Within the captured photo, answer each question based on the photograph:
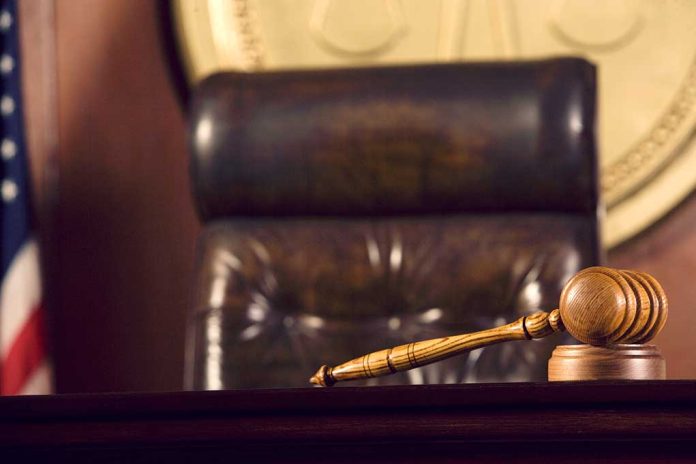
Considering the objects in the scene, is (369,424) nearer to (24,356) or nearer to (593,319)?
(593,319)

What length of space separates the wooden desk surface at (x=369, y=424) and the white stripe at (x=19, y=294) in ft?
4.18

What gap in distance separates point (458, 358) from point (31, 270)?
878 mm

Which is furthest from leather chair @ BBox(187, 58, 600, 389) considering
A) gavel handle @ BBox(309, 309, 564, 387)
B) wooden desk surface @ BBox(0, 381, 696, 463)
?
Answer: wooden desk surface @ BBox(0, 381, 696, 463)

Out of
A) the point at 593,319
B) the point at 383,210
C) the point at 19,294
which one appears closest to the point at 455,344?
the point at 593,319

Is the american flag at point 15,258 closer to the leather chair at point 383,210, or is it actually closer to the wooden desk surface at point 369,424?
the leather chair at point 383,210

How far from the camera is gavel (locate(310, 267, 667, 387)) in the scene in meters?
0.76

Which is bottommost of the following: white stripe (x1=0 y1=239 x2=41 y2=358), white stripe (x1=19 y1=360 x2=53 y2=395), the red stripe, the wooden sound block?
white stripe (x1=19 y1=360 x2=53 y2=395)

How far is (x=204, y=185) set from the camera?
1532mm

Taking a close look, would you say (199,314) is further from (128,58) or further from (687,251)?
(687,251)

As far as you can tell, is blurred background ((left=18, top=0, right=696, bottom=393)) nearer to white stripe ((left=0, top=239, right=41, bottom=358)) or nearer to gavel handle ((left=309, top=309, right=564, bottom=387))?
white stripe ((left=0, top=239, right=41, bottom=358))

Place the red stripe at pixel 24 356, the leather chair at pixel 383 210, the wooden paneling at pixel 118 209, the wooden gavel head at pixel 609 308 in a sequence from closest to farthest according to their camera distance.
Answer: the wooden gavel head at pixel 609 308, the leather chair at pixel 383 210, the red stripe at pixel 24 356, the wooden paneling at pixel 118 209

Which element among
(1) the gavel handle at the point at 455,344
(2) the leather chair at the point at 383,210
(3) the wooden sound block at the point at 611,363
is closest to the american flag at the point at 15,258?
(2) the leather chair at the point at 383,210

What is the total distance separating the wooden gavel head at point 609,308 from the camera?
755 millimetres

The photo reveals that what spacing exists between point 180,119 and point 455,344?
1.35m
